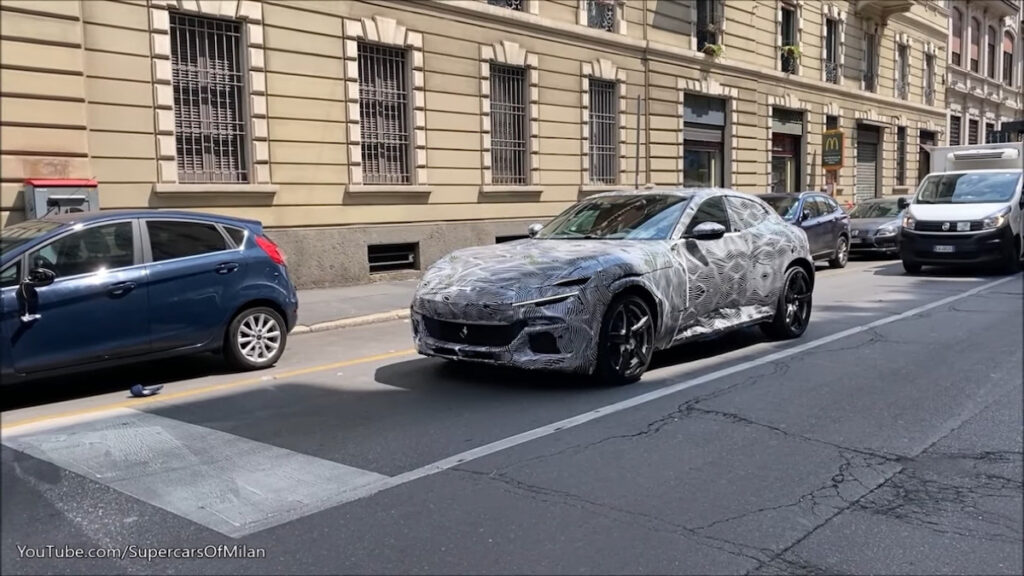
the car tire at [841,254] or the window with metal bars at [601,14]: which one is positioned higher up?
the window with metal bars at [601,14]

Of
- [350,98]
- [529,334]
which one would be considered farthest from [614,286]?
[350,98]

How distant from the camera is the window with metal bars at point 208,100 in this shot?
13383 millimetres

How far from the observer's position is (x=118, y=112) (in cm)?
1258

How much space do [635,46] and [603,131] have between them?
2469mm

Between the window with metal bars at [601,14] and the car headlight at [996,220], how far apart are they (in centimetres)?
1240

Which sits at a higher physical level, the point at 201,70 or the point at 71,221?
the point at 201,70

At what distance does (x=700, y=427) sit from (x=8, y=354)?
209 inches

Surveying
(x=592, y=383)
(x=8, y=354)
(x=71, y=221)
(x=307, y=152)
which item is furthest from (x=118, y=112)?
(x=592, y=383)

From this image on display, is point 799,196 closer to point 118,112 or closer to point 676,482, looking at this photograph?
point 118,112

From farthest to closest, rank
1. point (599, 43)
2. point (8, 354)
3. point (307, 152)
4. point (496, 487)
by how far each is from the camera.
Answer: point (599, 43), point (307, 152), point (8, 354), point (496, 487)

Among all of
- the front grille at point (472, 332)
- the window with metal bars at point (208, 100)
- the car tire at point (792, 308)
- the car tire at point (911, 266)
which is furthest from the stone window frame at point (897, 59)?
the front grille at point (472, 332)

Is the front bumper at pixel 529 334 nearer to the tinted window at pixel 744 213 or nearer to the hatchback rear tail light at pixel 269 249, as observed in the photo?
the hatchback rear tail light at pixel 269 249

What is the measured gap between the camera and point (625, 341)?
23.3 feet

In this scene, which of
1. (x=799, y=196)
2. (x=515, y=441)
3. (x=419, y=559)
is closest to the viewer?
(x=419, y=559)
